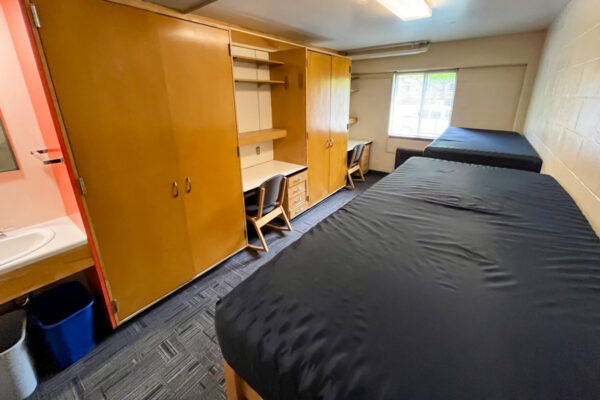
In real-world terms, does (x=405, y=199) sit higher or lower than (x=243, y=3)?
lower

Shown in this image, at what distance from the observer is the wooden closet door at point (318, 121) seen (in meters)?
3.07

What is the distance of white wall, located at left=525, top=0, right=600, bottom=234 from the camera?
53.9 inches

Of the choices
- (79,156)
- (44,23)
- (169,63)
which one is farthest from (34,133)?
(169,63)

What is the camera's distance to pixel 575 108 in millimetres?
1683

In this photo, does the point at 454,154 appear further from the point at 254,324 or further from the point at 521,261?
the point at 254,324

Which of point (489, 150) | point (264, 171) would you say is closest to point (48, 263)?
point (264, 171)

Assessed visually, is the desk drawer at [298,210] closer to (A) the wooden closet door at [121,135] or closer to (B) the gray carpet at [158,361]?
(B) the gray carpet at [158,361]

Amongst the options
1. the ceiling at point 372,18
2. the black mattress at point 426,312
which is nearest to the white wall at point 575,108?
the black mattress at point 426,312

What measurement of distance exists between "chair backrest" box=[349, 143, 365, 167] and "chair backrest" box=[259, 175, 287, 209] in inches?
78.8

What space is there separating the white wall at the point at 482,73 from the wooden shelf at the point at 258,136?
2610 mm

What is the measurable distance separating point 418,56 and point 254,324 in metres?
4.82

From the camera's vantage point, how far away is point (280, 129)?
10.9 feet

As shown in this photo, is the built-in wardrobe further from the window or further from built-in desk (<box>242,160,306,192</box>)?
the window

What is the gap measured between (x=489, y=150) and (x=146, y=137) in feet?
10.2
